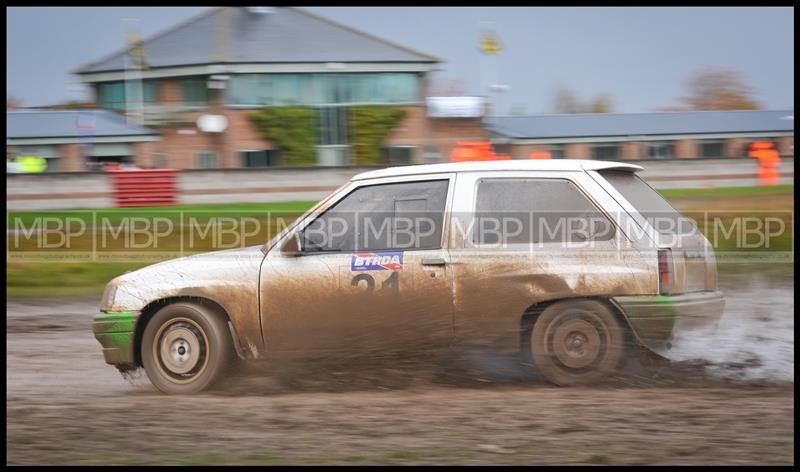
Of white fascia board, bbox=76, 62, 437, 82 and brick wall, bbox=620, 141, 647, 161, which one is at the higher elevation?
white fascia board, bbox=76, 62, 437, 82

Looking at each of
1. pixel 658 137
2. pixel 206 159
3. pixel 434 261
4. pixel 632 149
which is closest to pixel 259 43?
pixel 206 159

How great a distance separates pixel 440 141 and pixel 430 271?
28.8 meters

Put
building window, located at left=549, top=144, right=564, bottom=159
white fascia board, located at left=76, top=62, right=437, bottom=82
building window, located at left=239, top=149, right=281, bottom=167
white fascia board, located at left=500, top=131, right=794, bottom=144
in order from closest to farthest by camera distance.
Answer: white fascia board, located at left=76, top=62, right=437, bottom=82, building window, located at left=239, top=149, right=281, bottom=167, white fascia board, located at left=500, top=131, right=794, bottom=144, building window, located at left=549, top=144, right=564, bottom=159

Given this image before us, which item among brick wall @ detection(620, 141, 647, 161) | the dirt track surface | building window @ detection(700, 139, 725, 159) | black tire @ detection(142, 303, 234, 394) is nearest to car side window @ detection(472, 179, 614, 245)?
the dirt track surface

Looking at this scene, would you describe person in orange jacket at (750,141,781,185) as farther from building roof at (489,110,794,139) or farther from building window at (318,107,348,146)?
building window at (318,107,348,146)

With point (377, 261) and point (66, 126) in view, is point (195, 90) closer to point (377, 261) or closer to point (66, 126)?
point (66, 126)

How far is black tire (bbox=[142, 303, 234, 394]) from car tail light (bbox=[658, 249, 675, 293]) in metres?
3.00

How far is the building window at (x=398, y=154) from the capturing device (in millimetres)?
35750

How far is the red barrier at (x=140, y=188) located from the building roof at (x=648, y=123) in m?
22.3

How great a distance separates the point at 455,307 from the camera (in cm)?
616

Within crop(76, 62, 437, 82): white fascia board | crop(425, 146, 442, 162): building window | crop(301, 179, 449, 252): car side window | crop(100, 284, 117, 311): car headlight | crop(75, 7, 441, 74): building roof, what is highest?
crop(75, 7, 441, 74): building roof

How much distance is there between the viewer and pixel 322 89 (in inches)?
1443

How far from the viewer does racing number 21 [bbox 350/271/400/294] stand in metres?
6.21
